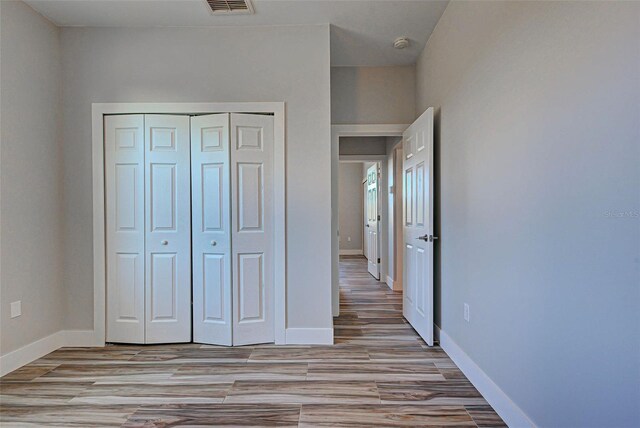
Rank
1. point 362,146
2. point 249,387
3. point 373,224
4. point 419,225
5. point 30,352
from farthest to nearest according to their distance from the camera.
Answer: point 373,224
point 362,146
point 419,225
point 30,352
point 249,387

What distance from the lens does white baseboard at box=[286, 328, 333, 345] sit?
2.95 meters

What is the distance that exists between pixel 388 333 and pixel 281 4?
2.94 meters

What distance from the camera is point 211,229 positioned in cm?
294

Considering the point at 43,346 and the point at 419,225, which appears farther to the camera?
the point at 419,225

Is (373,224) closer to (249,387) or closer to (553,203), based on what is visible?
(249,387)

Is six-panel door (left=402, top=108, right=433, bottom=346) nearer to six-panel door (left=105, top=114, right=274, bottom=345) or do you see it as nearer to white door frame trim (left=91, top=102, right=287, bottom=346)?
white door frame trim (left=91, top=102, right=287, bottom=346)

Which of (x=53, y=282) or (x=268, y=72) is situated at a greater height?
(x=268, y=72)

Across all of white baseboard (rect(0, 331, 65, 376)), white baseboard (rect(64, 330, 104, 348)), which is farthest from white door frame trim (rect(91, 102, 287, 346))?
white baseboard (rect(0, 331, 65, 376))

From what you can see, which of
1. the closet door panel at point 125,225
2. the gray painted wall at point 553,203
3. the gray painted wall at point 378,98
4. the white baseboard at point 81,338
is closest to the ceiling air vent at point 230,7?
the closet door panel at point 125,225

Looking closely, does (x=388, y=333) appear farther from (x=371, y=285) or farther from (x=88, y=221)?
(x=88, y=221)

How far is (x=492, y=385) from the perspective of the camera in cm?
198

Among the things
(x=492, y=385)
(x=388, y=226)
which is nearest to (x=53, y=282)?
(x=492, y=385)

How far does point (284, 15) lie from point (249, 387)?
280 cm

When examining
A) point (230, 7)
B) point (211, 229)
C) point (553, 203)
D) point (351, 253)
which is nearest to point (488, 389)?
point (553, 203)
